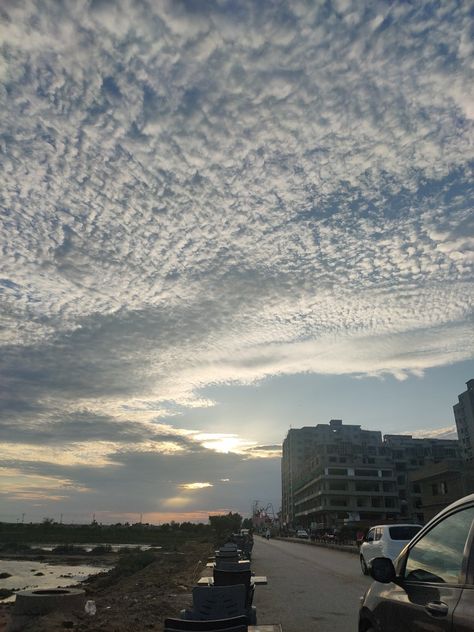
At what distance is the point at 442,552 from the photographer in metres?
3.27

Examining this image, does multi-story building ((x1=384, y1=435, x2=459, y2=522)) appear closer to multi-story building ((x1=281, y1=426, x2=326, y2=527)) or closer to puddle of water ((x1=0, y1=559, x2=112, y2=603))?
multi-story building ((x1=281, y1=426, x2=326, y2=527))

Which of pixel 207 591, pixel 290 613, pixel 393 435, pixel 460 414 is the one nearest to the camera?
pixel 207 591

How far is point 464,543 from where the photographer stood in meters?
2.97

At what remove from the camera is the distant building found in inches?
1949

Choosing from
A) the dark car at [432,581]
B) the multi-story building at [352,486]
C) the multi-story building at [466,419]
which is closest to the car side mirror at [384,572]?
the dark car at [432,581]

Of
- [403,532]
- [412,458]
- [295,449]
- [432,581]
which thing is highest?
[295,449]

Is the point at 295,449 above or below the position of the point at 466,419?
above

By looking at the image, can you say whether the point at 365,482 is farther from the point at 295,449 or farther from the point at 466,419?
the point at 295,449

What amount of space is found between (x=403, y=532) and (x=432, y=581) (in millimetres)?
13741

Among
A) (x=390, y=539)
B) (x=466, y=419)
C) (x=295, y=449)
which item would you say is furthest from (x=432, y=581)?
(x=295, y=449)

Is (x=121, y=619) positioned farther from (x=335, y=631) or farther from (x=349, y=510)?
(x=349, y=510)

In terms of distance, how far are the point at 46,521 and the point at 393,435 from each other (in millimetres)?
92057

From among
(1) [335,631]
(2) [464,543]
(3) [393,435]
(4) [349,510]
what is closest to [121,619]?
(1) [335,631]

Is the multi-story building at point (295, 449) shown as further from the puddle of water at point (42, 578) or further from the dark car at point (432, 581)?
the dark car at point (432, 581)
